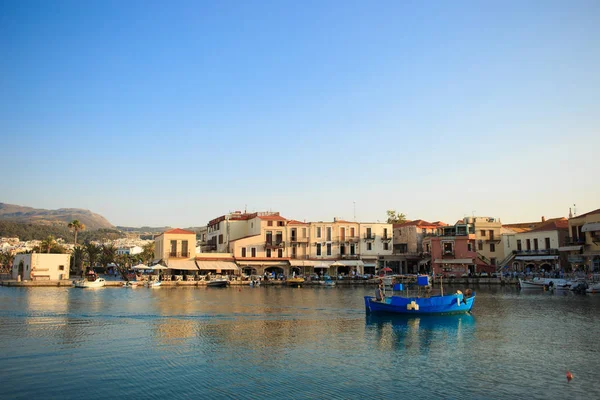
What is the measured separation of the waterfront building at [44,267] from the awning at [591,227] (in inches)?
2540

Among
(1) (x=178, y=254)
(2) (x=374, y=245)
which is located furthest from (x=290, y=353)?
(2) (x=374, y=245)

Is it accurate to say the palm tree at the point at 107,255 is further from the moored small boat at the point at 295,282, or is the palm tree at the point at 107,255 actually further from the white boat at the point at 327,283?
the white boat at the point at 327,283

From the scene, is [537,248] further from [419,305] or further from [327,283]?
[419,305]

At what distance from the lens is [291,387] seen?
17.0 meters

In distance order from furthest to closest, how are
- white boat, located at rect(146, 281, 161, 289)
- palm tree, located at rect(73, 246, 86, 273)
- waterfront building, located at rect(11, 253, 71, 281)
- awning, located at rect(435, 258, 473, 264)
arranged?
1. palm tree, located at rect(73, 246, 86, 273)
2. awning, located at rect(435, 258, 473, 264)
3. waterfront building, located at rect(11, 253, 71, 281)
4. white boat, located at rect(146, 281, 161, 289)

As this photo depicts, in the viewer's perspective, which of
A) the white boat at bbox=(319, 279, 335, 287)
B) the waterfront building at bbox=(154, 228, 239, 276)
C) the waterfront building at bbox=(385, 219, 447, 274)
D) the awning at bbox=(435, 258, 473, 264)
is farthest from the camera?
the waterfront building at bbox=(385, 219, 447, 274)

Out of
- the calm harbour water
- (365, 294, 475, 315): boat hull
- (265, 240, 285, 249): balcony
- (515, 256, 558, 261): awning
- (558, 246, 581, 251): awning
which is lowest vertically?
the calm harbour water

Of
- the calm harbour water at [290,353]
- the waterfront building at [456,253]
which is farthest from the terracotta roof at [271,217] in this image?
the calm harbour water at [290,353]

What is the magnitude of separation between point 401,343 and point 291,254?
48.1 meters

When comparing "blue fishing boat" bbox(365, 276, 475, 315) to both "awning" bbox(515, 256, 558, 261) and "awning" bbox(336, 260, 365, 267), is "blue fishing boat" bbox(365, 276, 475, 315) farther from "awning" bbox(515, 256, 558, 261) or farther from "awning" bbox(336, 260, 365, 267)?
"awning" bbox(515, 256, 558, 261)

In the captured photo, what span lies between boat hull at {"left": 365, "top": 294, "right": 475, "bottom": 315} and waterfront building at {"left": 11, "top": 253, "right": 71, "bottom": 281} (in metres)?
47.0

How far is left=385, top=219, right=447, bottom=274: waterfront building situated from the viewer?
75.8 meters

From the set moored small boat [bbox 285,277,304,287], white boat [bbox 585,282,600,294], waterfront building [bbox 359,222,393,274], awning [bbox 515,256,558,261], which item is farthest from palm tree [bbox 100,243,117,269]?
white boat [bbox 585,282,600,294]

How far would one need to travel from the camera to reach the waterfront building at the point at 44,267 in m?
65.0
